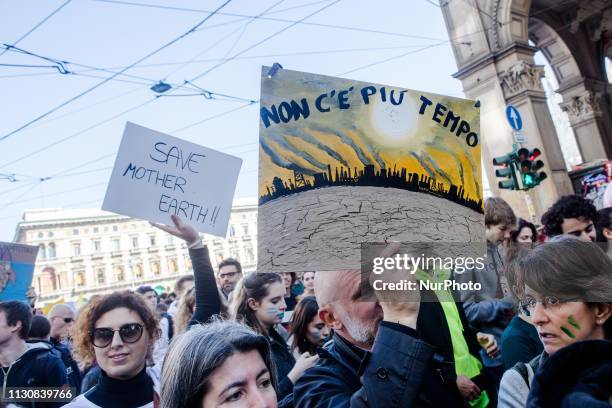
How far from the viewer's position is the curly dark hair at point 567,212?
329 cm

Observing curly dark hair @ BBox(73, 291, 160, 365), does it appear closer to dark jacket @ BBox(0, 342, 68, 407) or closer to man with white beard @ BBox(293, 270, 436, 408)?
dark jacket @ BBox(0, 342, 68, 407)

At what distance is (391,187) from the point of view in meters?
1.89

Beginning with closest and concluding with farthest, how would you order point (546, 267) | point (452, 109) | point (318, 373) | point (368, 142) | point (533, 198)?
point (546, 267) < point (318, 373) < point (368, 142) < point (452, 109) < point (533, 198)

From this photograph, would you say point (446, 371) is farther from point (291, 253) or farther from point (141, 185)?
point (141, 185)

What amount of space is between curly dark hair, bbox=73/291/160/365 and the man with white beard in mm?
1113

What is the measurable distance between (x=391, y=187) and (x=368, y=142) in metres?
0.20

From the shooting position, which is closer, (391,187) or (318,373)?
(318,373)

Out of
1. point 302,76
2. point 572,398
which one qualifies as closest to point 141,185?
point 302,76

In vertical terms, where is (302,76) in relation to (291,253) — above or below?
above

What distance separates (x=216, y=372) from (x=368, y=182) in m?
0.88

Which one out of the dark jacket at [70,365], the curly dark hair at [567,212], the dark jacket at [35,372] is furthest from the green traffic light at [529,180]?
the dark jacket at [35,372]

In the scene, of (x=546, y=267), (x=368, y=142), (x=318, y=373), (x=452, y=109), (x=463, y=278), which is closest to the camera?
(x=546, y=267)

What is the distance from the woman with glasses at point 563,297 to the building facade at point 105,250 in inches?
2370

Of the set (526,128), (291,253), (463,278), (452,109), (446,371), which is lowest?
(446,371)
